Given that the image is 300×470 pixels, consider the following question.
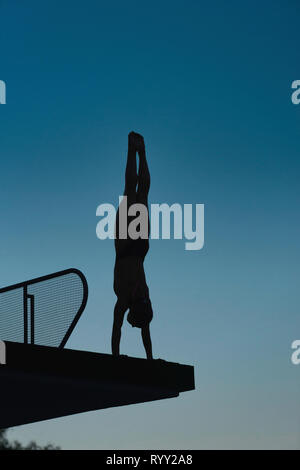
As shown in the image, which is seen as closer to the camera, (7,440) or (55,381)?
(55,381)

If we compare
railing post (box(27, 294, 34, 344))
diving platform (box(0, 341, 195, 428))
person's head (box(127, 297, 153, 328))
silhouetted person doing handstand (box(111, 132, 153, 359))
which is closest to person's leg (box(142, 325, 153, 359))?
silhouetted person doing handstand (box(111, 132, 153, 359))

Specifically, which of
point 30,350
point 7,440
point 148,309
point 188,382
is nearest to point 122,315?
point 148,309

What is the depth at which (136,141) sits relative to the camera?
17422 millimetres

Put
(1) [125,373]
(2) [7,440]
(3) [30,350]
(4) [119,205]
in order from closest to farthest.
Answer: (3) [30,350], (1) [125,373], (4) [119,205], (2) [7,440]

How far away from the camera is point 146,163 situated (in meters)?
17.5

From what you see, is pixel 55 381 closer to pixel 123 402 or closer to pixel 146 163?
pixel 123 402

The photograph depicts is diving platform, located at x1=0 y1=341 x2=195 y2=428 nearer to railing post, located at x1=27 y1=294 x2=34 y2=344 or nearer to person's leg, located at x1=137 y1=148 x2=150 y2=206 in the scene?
railing post, located at x1=27 y1=294 x2=34 y2=344

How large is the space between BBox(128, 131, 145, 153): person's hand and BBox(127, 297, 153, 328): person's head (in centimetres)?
283

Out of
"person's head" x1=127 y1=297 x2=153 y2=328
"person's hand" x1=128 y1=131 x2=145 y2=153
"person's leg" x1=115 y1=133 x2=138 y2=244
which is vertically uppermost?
"person's hand" x1=128 y1=131 x2=145 y2=153

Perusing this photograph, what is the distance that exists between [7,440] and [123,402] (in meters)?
68.7

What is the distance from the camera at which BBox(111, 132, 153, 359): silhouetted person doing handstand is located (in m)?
16.6

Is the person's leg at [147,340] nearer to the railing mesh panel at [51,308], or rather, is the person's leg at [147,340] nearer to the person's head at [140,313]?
the person's head at [140,313]

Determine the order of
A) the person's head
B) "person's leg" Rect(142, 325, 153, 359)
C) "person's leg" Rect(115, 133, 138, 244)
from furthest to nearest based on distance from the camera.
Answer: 1. "person's leg" Rect(115, 133, 138, 244)
2. "person's leg" Rect(142, 325, 153, 359)
3. the person's head

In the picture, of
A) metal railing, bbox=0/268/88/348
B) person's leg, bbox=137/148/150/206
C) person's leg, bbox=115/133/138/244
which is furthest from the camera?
person's leg, bbox=137/148/150/206
